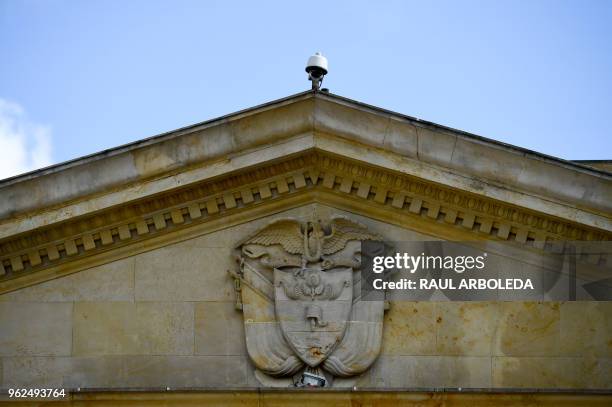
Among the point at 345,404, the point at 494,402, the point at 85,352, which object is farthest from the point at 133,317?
the point at 494,402

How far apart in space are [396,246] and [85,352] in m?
3.76

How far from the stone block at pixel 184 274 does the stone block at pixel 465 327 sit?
244 cm

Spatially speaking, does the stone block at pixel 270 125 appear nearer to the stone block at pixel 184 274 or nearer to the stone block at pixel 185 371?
the stone block at pixel 184 274

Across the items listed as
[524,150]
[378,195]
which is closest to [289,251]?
[378,195]

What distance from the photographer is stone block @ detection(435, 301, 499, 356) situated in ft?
74.9

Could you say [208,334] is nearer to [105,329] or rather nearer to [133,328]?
[133,328]

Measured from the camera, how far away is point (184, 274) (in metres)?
23.2

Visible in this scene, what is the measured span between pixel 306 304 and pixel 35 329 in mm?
3128

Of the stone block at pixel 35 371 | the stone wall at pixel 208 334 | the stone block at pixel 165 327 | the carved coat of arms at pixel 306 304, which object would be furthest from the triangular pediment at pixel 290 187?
the stone block at pixel 35 371

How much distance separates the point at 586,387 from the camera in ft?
74.3

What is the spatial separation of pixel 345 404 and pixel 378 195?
8.36ft

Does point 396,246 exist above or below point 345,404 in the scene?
above

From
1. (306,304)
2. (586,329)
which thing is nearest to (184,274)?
(306,304)

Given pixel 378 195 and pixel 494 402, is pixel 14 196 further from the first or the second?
pixel 494 402
